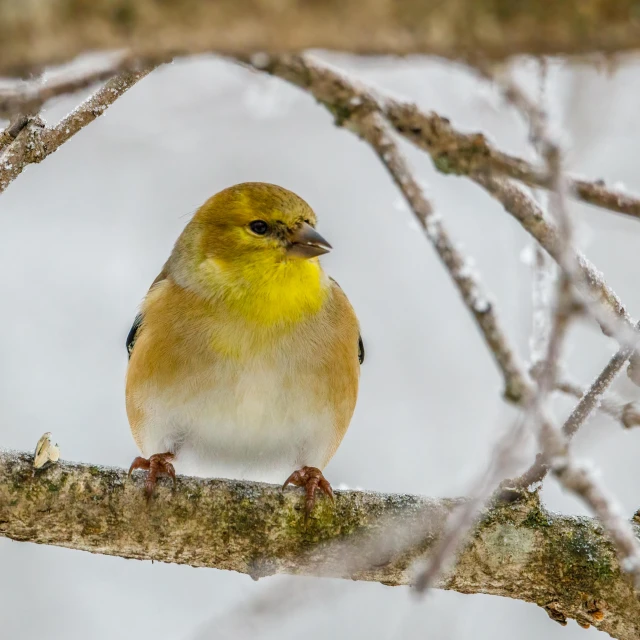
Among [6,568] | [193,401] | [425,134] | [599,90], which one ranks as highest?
[6,568]

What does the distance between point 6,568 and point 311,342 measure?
429cm

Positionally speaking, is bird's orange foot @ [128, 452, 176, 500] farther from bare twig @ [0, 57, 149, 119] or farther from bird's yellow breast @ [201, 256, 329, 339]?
bare twig @ [0, 57, 149, 119]

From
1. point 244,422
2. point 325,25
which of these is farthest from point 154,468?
point 325,25

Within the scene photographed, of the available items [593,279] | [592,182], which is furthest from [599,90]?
[592,182]

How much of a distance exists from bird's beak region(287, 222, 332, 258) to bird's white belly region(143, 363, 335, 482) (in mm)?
505

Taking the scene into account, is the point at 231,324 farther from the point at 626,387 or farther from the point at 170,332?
the point at 626,387

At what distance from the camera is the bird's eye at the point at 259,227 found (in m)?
3.67

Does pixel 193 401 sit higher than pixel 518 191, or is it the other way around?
pixel 193 401

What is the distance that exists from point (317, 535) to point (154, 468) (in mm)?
680

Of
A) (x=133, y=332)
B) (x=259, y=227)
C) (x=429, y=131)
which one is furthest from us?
(x=133, y=332)

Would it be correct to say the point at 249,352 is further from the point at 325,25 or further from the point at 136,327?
the point at 325,25

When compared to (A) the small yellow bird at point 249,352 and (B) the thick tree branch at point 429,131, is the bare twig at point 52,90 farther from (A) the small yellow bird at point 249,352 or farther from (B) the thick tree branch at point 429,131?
(A) the small yellow bird at point 249,352

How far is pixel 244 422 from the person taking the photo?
3551 millimetres

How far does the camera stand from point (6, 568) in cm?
656
